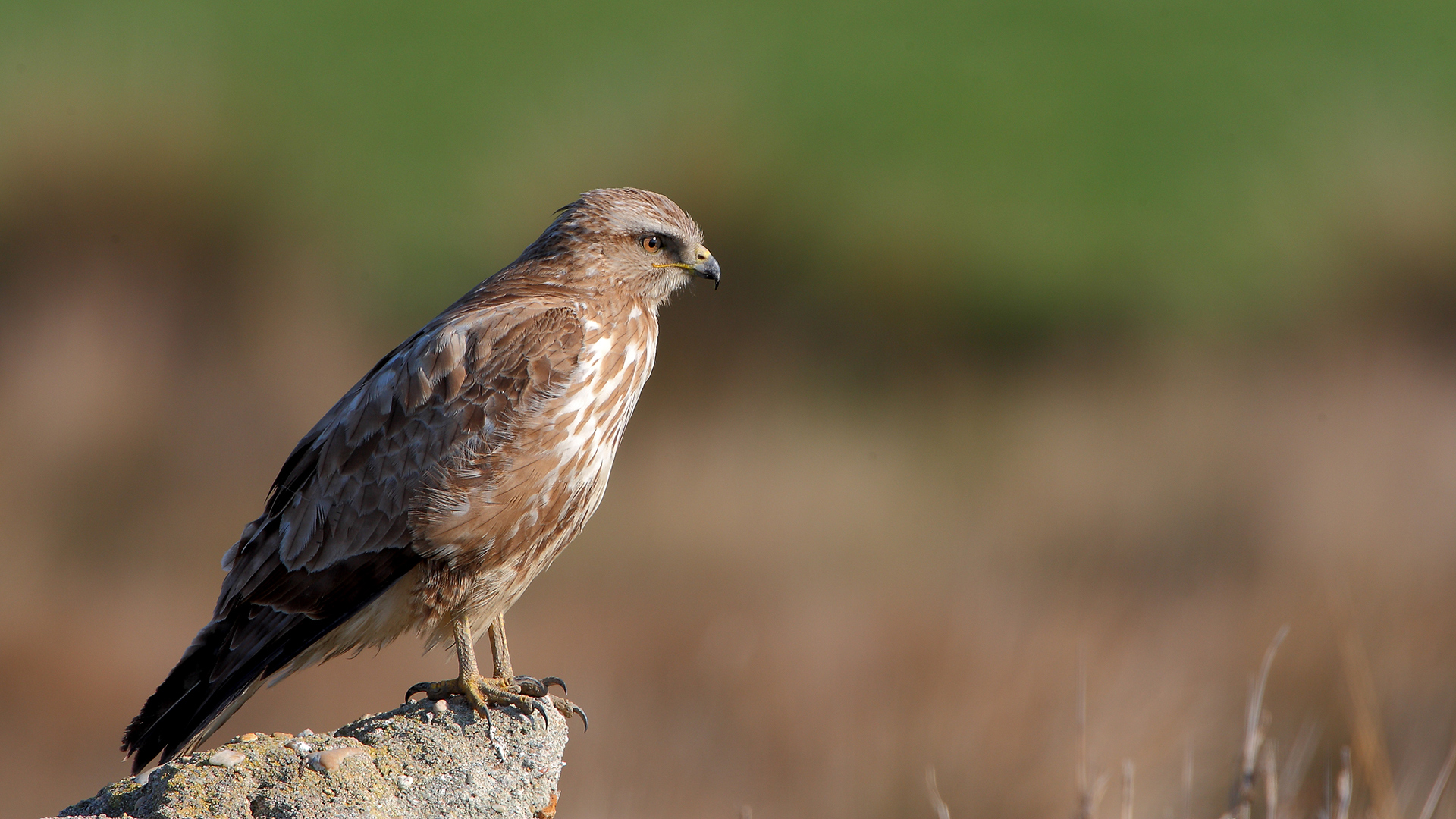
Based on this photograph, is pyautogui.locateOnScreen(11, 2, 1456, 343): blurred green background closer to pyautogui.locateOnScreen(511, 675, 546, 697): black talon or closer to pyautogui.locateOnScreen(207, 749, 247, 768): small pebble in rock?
pyautogui.locateOnScreen(511, 675, 546, 697): black talon

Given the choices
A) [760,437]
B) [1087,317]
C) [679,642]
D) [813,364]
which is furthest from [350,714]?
[1087,317]

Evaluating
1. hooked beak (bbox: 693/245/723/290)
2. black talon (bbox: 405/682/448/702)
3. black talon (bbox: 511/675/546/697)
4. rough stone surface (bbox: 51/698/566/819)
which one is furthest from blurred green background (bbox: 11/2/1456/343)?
rough stone surface (bbox: 51/698/566/819)

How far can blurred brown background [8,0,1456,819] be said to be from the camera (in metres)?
9.04

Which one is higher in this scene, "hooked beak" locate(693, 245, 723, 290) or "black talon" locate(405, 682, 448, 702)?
"hooked beak" locate(693, 245, 723, 290)

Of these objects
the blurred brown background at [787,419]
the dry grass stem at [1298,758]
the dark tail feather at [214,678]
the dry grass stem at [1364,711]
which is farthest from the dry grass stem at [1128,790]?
the dark tail feather at [214,678]

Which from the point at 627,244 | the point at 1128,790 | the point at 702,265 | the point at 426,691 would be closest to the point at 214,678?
the point at 426,691

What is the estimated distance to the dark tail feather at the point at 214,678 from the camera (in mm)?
3869

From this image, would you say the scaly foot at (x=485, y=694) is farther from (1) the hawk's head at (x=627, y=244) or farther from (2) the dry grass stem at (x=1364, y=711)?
(2) the dry grass stem at (x=1364, y=711)

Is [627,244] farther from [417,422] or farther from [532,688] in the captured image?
[532,688]

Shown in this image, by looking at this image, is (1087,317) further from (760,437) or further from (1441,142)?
(760,437)

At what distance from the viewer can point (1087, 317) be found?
818 inches

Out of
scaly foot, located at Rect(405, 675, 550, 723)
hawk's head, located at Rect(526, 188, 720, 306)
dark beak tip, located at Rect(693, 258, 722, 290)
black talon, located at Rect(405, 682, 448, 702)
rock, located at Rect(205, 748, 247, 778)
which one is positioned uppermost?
hawk's head, located at Rect(526, 188, 720, 306)

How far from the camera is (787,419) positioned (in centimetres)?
1527

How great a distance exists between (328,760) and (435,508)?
3.11ft
